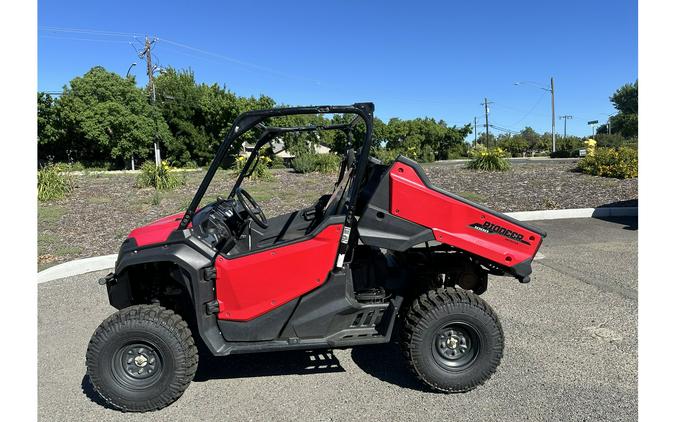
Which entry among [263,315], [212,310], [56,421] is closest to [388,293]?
[263,315]

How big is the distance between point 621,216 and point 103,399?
9.57 m

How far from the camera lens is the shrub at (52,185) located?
35.3 ft

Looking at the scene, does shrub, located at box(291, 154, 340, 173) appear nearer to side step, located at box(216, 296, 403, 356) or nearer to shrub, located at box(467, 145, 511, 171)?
shrub, located at box(467, 145, 511, 171)

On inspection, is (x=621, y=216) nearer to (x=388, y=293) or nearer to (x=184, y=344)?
(x=388, y=293)

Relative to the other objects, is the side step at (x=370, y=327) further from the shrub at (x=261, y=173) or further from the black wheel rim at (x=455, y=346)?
the shrub at (x=261, y=173)

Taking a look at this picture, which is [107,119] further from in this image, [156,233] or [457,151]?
[156,233]

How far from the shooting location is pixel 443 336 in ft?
10.00

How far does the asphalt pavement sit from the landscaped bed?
10.4 feet

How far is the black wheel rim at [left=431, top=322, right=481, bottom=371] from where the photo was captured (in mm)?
3020

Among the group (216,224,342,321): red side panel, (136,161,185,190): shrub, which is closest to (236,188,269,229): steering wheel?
(216,224,342,321): red side panel

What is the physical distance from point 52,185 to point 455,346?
11.4 metres

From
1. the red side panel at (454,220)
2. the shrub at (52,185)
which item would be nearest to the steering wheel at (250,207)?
the red side panel at (454,220)

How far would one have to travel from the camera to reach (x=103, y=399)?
2979 millimetres

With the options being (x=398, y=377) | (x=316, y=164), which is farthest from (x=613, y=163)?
(x=398, y=377)
